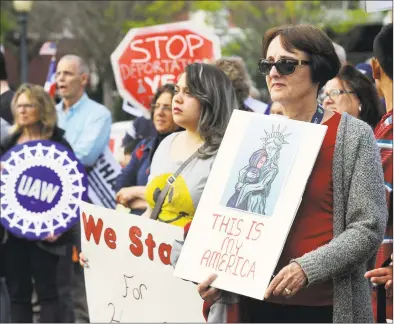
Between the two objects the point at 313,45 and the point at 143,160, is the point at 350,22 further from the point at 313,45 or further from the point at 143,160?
the point at 313,45

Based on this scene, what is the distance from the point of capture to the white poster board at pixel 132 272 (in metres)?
4.86

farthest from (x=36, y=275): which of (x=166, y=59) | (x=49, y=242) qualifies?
(x=166, y=59)

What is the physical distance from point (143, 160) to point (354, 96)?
154 centimetres

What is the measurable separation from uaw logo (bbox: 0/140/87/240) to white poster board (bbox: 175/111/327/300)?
3.24 meters

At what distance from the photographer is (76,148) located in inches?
309

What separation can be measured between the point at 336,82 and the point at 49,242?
231cm

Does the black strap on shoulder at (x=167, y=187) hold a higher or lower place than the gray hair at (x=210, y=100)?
lower

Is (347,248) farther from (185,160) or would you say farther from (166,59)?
(166,59)

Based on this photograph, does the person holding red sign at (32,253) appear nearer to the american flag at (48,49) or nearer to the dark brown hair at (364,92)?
the dark brown hair at (364,92)

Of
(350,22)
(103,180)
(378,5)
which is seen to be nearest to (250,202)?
(378,5)

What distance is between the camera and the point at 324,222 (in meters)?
3.66

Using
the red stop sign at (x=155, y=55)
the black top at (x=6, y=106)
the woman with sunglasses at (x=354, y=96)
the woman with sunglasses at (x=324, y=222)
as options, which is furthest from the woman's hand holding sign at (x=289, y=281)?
the black top at (x=6, y=106)

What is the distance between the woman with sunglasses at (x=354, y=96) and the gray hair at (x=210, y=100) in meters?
0.98

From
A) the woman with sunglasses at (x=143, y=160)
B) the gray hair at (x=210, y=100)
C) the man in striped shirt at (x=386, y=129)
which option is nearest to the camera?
the man in striped shirt at (x=386, y=129)
